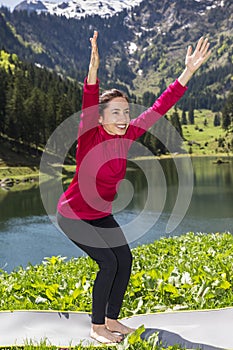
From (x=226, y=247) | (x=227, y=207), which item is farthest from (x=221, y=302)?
(x=227, y=207)

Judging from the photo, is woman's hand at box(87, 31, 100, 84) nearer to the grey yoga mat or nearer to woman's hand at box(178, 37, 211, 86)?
woman's hand at box(178, 37, 211, 86)

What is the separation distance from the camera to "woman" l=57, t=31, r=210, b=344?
529 cm

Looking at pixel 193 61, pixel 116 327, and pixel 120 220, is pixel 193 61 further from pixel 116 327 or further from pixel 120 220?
pixel 120 220

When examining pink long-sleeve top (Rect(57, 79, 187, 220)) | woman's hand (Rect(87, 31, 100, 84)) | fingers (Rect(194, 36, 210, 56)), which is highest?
fingers (Rect(194, 36, 210, 56))

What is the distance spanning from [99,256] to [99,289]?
45 centimetres

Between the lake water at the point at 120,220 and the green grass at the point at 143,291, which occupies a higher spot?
the green grass at the point at 143,291

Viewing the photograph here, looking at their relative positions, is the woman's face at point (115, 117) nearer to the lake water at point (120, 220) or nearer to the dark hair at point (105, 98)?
the dark hair at point (105, 98)

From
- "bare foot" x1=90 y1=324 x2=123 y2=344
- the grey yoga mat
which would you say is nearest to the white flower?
the grey yoga mat

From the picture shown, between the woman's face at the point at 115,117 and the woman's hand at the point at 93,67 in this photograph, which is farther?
the woman's face at the point at 115,117

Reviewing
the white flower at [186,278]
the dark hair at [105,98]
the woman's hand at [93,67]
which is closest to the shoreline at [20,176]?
the white flower at [186,278]

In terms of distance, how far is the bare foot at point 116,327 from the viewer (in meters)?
5.67

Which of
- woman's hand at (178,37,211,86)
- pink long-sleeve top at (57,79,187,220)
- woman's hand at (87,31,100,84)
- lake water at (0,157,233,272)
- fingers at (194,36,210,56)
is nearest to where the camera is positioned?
woman's hand at (87,31,100,84)

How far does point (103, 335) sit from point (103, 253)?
42.2 inches

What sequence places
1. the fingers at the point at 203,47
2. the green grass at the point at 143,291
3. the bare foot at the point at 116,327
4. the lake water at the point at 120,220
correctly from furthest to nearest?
the lake water at the point at 120,220
the green grass at the point at 143,291
the fingers at the point at 203,47
the bare foot at the point at 116,327
